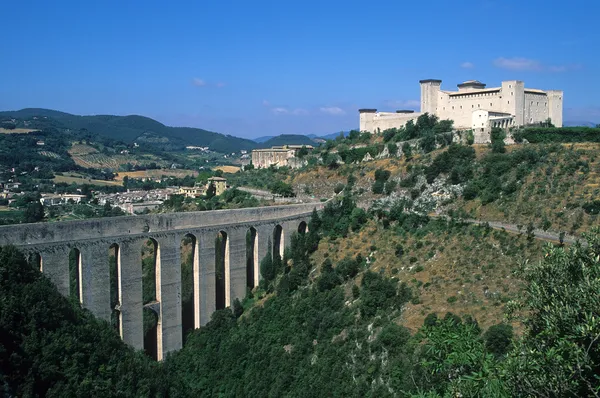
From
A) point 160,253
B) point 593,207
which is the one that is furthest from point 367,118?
point 160,253

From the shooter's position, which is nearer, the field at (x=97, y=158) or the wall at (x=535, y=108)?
the wall at (x=535, y=108)

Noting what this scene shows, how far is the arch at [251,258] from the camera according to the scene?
3381cm

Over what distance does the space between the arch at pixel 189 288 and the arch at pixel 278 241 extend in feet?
15.6

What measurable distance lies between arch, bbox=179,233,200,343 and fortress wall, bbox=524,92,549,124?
79.6 ft

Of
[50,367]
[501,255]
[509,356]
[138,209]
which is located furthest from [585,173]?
[138,209]

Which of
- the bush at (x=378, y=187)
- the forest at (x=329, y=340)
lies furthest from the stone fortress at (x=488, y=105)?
the forest at (x=329, y=340)

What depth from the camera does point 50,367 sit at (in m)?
19.1

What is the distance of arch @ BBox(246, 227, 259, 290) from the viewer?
3381 centimetres

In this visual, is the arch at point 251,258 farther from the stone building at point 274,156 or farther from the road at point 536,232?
the stone building at point 274,156

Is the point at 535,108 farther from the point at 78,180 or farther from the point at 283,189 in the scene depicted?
the point at 78,180

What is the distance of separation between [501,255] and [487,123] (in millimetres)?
16283

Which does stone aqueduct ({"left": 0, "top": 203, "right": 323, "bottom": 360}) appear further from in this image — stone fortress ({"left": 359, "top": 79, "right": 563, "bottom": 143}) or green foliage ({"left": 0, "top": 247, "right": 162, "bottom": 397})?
stone fortress ({"left": 359, "top": 79, "right": 563, "bottom": 143})

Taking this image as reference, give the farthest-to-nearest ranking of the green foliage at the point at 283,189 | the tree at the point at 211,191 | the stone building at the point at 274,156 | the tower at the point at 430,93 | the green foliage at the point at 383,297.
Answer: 1. the stone building at the point at 274,156
2. the tree at the point at 211,191
3. the tower at the point at 430,93
4. the green foliage at the point at 283,189
5. the green foliage at the point at 383,297

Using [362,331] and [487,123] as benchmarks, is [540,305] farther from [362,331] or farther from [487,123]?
[487,123]
